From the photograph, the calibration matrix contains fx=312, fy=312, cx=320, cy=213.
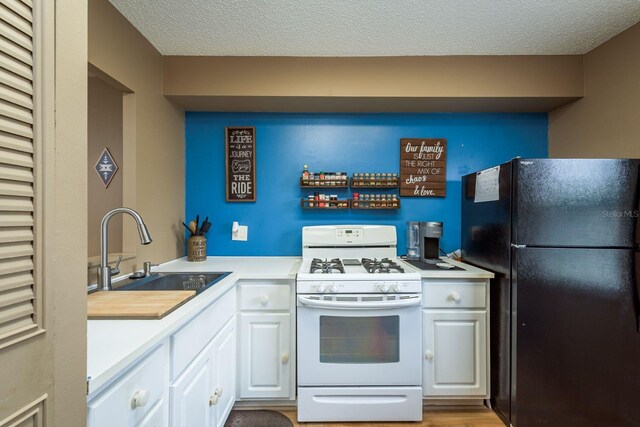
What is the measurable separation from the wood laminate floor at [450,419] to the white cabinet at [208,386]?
0.48 metres

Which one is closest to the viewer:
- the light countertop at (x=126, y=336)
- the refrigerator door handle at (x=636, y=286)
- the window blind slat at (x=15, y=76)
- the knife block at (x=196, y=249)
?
the window blind slat at (x=15, y=76)

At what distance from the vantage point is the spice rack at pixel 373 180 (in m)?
2.38

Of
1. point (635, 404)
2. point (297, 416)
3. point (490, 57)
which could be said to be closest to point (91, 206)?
point (297, 416)

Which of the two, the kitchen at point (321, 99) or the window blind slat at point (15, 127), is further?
the kitchen at point (321, 99)

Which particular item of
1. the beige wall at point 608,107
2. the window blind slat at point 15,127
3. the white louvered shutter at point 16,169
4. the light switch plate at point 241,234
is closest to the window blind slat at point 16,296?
the white louvered shutter at point 16,169

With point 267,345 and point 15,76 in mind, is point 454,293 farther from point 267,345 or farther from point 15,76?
point 15,76

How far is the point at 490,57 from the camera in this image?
6.97 feet

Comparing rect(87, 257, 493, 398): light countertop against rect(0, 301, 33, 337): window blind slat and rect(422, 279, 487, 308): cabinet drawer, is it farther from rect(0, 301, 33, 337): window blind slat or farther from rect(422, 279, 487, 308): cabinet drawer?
rect(0, 301, 33, 337): window blind slat

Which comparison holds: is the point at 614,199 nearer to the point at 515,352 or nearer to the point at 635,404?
the point at 515,352

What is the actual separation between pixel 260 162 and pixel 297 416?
68.7 inches

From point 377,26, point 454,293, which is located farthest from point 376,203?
point 377,26

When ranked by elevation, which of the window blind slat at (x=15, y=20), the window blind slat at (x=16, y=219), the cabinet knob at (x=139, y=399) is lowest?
the cabinet knob at (x=139, y=399)

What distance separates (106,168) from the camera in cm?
195

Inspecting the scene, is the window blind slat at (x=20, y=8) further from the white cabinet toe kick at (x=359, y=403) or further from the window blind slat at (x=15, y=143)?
the white cabinet toe kick at (x=359, y=403)
